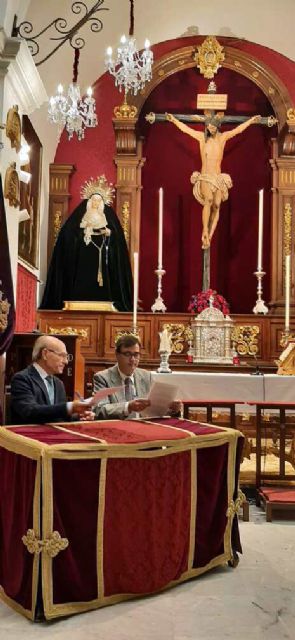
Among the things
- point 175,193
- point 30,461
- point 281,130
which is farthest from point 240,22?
point 30,461

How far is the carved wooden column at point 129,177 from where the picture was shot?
849 centimetres

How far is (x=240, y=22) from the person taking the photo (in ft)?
28.8

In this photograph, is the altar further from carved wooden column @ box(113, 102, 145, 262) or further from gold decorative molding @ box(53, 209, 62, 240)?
gold decorative molding @ box(53, 209, 62, 240)

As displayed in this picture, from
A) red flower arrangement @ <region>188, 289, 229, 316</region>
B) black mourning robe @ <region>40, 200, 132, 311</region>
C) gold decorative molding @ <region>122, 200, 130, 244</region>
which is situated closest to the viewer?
red flower arrangement @ <region>188, 289, 229, 316</region>

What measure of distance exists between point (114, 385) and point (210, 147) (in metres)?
5.06

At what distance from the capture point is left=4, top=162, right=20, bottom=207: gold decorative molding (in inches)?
204

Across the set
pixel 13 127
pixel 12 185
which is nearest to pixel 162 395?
pixel 12 185

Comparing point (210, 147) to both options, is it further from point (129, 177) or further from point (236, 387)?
point (236, 387)

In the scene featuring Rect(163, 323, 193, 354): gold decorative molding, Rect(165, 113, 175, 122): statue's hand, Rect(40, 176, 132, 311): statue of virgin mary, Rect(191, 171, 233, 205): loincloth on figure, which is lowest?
Rect(163, 323, 193, 354): gold decorative molding

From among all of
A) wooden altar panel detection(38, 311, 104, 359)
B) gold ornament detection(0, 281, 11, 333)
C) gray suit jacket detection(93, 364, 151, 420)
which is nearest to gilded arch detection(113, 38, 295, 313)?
wooden altar panel detection(38, 311, 104, 359)

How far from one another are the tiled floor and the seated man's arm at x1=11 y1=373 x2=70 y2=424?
36.6 inches

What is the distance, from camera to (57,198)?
8.80 m

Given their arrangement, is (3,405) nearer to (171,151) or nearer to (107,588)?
(107,588)

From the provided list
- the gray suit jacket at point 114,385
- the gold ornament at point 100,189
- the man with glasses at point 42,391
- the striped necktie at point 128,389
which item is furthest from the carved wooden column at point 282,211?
the man with glasses at point 42,391
